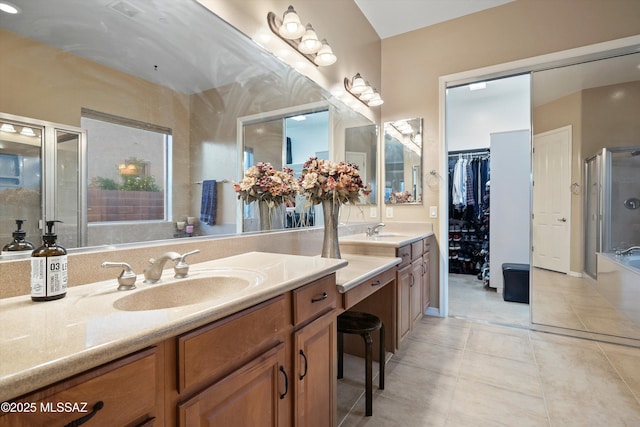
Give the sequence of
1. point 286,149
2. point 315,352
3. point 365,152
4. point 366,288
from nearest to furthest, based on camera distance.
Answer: point 315,352 → point 366,288 → point 286,149 → point 365,152

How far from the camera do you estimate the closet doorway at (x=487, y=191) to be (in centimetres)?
386

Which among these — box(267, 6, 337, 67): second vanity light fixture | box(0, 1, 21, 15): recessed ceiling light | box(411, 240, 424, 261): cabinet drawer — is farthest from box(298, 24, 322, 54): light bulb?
box(411, 240, 424, 261): cabinet drawer

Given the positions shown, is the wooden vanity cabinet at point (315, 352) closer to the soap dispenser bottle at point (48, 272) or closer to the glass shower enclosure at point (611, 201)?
the soap dispenser bottle at point (48, 272)

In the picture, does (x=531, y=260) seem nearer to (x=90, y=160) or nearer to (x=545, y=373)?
(x=545, y=373)

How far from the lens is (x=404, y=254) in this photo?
2.35m

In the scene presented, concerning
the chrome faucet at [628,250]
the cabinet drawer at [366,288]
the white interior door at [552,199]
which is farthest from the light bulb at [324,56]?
the chrome faucet at [628,250]

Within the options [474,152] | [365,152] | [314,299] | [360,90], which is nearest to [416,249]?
[365,152]

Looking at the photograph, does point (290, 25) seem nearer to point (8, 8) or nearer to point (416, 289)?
point (8, 8)

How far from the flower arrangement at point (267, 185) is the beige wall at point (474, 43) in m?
1.88

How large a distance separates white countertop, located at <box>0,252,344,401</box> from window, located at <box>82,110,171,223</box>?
28 centimetres

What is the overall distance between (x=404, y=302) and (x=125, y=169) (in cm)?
201

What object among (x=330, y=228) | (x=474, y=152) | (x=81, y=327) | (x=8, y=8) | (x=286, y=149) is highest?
(x=474, y=152)

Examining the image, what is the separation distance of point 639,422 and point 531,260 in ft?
5.35

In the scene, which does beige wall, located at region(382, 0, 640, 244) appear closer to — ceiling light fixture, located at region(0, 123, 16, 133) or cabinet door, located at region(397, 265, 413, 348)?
cabinet door, located at region(397, 265, 413, 348)
